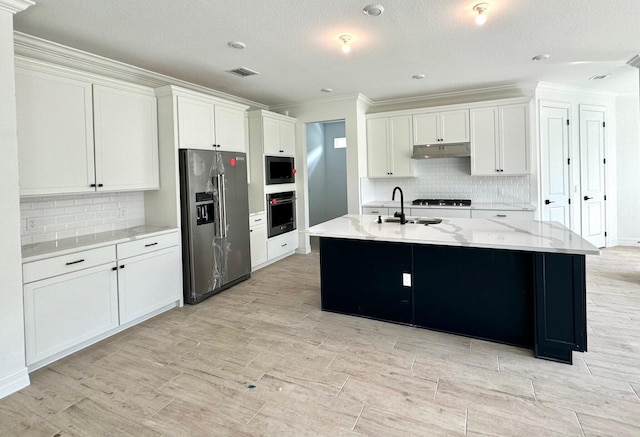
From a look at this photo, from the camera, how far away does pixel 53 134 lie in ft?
9.62

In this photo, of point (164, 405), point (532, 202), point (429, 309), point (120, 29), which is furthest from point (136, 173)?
point (532, 202)

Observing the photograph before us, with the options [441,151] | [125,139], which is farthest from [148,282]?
[441,151]

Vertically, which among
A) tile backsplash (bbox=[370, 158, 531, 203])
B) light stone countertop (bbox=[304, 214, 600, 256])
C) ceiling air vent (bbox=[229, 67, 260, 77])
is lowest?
light stone countertop (bbox=[304, 214, 600, 256])

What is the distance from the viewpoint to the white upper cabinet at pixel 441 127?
17.8 ft

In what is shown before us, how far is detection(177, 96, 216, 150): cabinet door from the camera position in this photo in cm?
382

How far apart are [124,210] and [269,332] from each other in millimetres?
2092

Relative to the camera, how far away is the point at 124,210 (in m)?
3.87

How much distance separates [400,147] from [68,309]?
4.85 meters

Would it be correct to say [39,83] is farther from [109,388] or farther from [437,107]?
[437,107]

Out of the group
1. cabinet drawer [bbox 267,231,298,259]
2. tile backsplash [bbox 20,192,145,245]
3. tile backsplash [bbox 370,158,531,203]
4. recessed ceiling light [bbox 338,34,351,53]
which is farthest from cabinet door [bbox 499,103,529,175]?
tile backsplash [bbox 20,192,145,245]

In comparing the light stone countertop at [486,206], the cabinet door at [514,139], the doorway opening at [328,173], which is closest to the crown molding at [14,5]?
the light stone countertop at [486,206]

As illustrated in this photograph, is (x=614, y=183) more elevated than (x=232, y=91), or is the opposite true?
(x=232, y=91)

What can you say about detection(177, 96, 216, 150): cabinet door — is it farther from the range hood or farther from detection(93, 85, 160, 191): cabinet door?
the range hood

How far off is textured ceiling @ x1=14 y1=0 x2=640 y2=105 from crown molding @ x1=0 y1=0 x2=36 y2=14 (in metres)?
0.20
